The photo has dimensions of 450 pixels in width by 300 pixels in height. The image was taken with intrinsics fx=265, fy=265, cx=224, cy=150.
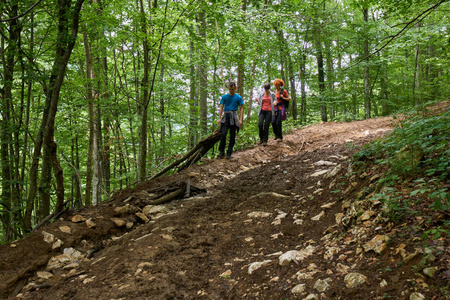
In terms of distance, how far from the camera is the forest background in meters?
5.12

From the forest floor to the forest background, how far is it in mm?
1380

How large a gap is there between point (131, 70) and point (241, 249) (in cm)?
1147

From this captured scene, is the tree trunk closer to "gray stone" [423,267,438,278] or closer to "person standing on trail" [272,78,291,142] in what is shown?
"gray stone" [423,267,438,278]

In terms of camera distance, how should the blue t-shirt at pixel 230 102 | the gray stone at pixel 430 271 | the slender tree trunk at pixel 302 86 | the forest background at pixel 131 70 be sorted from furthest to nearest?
the slender tree trunk at pixel 302 86
the blue t-shirt at pixel 230 102
the forest background at pixel 131 70
the gray stone at pixel 430 271

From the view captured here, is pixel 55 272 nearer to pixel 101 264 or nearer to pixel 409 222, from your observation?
pixel 101 264

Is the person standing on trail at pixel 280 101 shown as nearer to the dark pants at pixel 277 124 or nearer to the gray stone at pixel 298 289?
the dark pants at pixel 277 124

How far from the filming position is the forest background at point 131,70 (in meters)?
5.12

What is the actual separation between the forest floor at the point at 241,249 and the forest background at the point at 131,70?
1.38 meters

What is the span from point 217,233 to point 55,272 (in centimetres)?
229

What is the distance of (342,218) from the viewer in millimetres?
2938

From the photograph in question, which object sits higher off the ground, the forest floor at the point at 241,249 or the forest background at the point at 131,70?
the forest background at the point at 131,70

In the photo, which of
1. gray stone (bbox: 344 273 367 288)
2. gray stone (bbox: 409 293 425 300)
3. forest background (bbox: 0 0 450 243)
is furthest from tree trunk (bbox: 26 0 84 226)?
gray stone (bbox: 409 293 425 300)

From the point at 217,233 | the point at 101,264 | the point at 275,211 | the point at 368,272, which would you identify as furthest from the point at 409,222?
the point at 101,264

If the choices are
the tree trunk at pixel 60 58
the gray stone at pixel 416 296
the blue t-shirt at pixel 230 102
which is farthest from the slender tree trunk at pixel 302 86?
the gray stone at pixel 416 296
